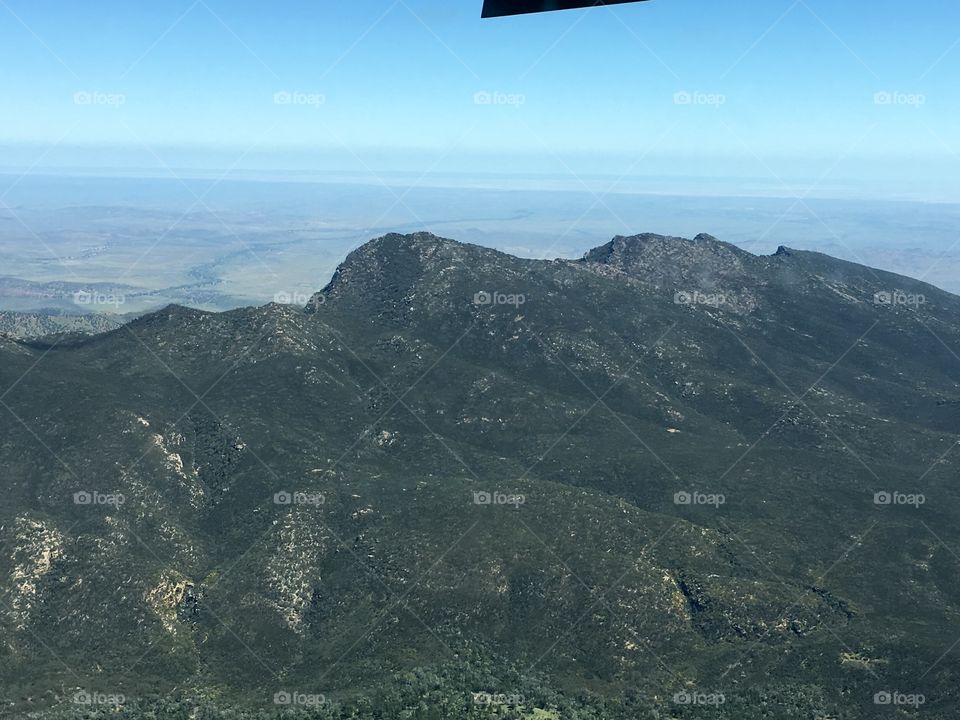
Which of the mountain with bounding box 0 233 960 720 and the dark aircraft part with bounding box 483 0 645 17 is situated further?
the mountain with bounding box 0 233 960 720

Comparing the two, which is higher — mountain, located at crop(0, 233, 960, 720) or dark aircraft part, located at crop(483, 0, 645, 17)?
dark aircraft part, located at crop(483, 0, 645, 17)

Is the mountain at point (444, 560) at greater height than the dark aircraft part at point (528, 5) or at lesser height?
lesser

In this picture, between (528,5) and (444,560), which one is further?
(444,560)

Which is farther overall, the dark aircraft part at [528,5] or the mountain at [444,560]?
the mountain at [444,560]

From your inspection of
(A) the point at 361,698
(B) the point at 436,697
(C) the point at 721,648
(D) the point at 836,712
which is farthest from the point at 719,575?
(A) the point at 361,698
